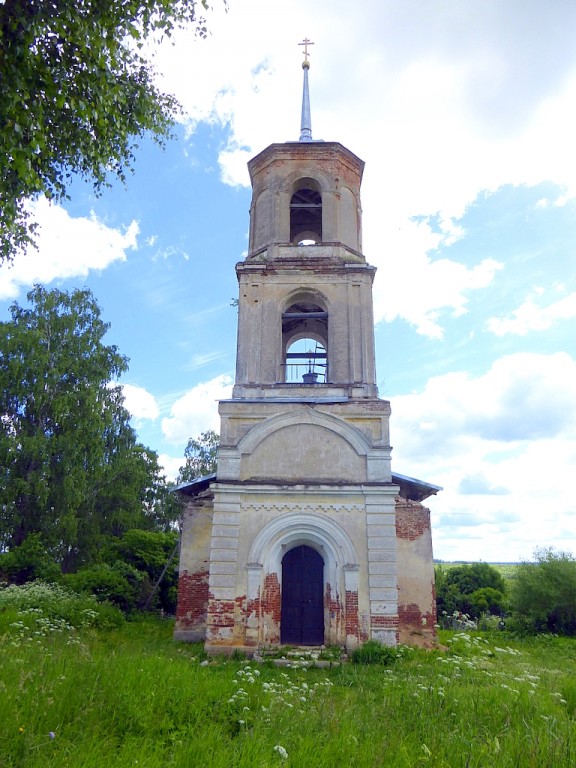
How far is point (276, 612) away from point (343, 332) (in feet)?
20.0

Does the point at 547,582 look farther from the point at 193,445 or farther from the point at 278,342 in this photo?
the point at 193,445

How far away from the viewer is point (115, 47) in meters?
5.69

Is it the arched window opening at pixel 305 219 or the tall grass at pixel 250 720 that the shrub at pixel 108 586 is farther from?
the arched window opening at pixel 305 219

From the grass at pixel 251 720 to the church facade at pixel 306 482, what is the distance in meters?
3.29

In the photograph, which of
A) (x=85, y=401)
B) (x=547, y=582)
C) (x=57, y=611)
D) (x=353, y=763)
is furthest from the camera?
(x=85, y=401)

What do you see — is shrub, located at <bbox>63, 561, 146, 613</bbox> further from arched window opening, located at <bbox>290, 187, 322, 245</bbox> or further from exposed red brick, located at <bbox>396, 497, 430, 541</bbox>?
arched window opening, located at <bbox>290, 187, 322, 245</bbox>

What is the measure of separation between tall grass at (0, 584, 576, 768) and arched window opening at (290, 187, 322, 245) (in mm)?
11315

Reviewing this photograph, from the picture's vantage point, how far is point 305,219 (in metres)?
14.7

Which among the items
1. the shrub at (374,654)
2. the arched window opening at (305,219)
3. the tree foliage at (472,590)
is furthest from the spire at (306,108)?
the tree foliage at (472,590)

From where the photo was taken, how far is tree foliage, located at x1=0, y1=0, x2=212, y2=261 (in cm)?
510

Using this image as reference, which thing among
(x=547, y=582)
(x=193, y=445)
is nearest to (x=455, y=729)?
(x=547, y=582)

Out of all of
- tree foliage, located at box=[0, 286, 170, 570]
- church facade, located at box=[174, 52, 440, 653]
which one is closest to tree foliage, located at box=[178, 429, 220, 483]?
tree foliage, located at box=[0, 286, 170, 570]

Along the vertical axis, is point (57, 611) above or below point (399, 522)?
below

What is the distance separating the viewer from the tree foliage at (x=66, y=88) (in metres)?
5.10
